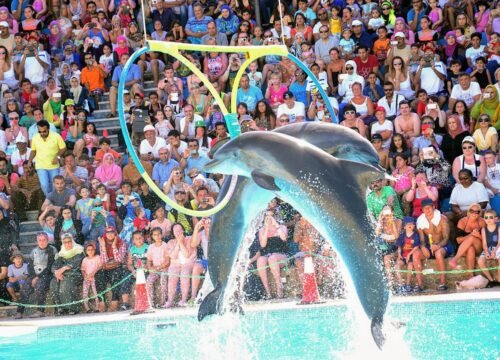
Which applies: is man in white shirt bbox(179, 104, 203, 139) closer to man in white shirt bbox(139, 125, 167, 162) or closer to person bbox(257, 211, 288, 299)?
man in white shirt bbox(139, 125, 167, 162)

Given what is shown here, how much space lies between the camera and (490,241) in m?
14.4

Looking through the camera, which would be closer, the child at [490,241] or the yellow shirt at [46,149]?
the child at [490,241]

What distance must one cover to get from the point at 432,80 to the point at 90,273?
241 inches

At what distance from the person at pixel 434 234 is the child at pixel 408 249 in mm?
96

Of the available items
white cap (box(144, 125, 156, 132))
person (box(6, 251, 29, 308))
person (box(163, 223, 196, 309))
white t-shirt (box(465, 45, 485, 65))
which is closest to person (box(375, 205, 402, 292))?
person (box(163, 223, 196, 309))

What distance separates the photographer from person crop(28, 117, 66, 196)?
17281 millimetres

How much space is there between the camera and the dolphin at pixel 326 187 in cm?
863

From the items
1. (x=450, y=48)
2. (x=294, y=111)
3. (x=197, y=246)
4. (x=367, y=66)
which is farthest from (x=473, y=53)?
(x=197, y=246)

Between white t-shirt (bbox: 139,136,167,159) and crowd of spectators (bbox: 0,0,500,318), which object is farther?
white t-shirt (bbox: 139,136,167,159)

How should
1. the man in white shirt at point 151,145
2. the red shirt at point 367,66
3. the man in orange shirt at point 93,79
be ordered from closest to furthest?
the man in white shirt at point 151,145, the red shirt at point 367,66, the man in orange shirt at point 93,79

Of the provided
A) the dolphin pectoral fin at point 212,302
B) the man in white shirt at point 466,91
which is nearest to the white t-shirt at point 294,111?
the man in white shirt at point 466,91

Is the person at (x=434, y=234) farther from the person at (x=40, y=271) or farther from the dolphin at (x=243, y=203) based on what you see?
the dolphin at (x=243, y=203)

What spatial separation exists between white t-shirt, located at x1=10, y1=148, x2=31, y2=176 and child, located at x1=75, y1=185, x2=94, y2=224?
→ 1726 millimetres

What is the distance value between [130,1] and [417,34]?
5.53 metres
